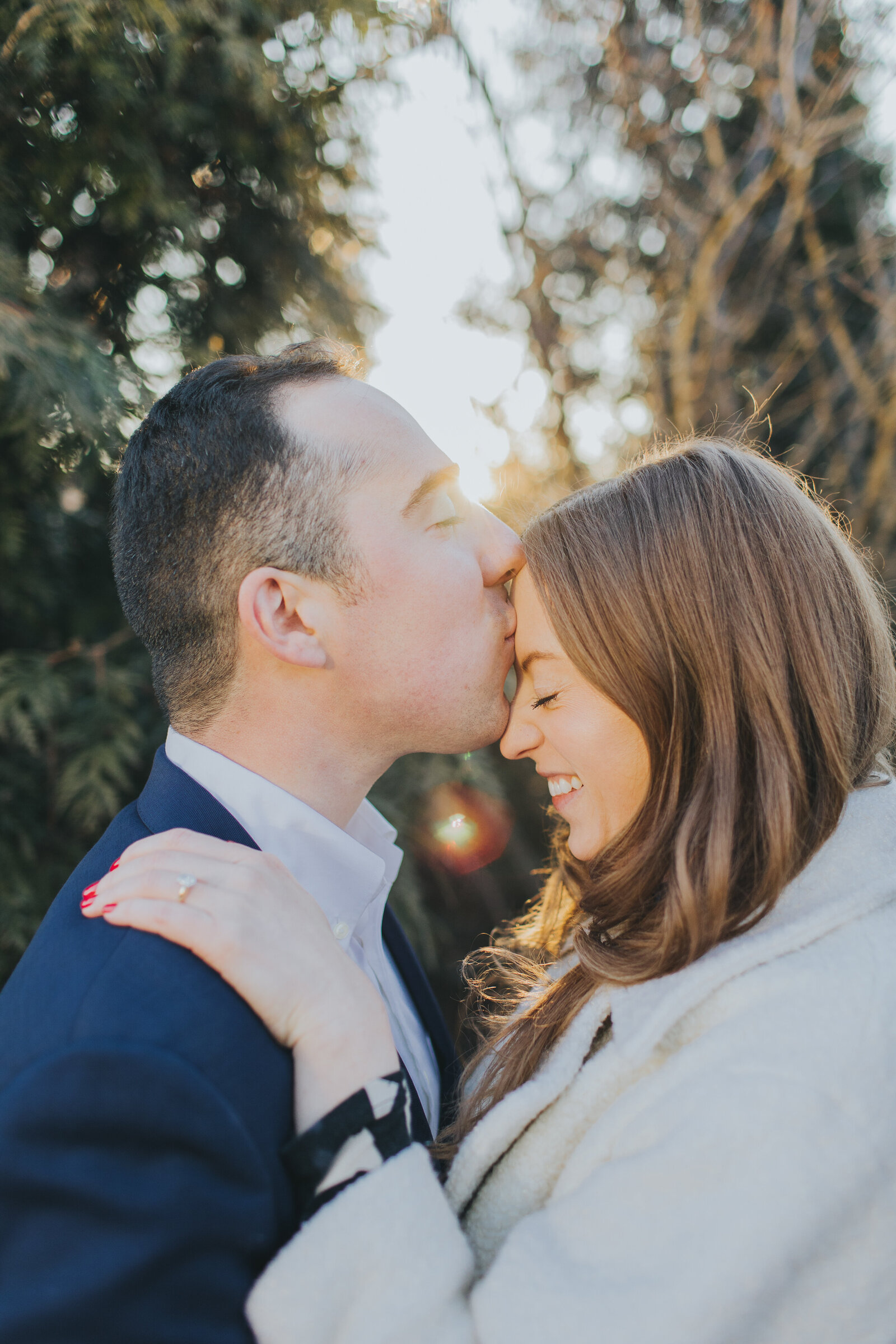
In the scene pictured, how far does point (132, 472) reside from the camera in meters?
2.31

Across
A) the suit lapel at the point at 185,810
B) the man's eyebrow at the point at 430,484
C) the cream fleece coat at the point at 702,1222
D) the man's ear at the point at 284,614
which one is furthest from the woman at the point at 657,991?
the man's ear at the point at 284,614

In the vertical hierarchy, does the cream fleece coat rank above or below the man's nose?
below

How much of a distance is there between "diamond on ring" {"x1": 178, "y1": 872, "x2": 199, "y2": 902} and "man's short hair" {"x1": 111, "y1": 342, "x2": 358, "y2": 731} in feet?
2.38

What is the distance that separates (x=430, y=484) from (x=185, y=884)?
1339mm

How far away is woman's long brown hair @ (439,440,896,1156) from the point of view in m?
1.85

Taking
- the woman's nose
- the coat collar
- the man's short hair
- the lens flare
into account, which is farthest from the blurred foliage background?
the coat collar

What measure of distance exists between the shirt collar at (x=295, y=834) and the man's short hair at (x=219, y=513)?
0.16 meters

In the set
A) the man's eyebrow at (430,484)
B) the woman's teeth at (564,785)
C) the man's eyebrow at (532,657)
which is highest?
the man's eyebrow at (430,484)

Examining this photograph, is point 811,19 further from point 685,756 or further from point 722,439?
point 685,756

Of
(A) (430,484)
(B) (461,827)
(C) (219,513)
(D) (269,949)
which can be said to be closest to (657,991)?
(D) (269,949)

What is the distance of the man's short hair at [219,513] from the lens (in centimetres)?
220

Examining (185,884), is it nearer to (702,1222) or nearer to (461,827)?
(702,1222)

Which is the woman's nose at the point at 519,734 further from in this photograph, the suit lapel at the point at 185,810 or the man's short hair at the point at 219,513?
the suit lapel at the point at 185,810

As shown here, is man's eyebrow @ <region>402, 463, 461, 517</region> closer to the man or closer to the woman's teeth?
the man
